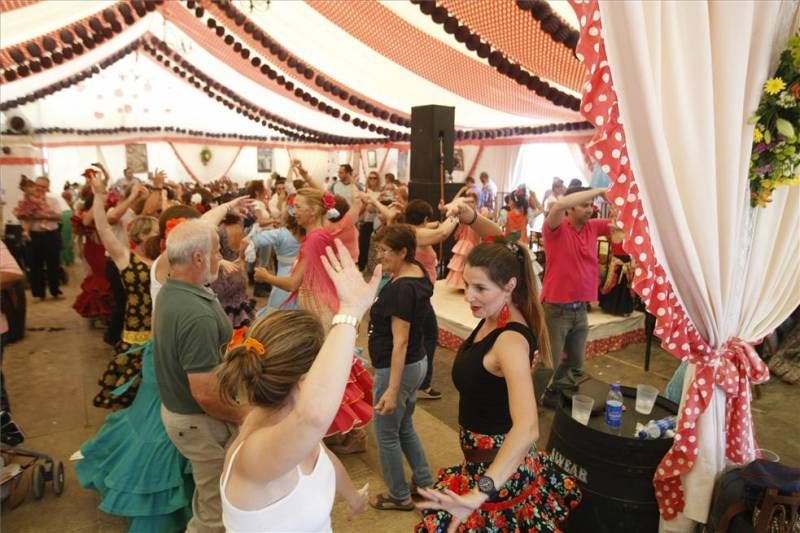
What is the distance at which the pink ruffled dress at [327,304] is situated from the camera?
3096mm

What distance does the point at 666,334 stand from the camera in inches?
71.5

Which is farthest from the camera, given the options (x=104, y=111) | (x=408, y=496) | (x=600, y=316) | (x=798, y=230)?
(x=104, y=111)

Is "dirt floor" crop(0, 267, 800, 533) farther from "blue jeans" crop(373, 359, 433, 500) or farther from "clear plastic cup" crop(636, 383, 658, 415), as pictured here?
"clear plastic cup" crop(636, 383, 658, 415)

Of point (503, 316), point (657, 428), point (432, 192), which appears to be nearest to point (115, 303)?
point (432, 192)

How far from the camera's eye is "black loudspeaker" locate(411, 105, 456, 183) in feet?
18.6

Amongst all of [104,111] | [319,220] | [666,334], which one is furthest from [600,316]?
[104,111]

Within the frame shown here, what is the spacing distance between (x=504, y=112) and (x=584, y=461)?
4.90 m

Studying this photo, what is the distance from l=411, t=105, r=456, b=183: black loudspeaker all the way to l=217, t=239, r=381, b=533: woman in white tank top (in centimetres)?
459

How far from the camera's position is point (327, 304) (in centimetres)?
333

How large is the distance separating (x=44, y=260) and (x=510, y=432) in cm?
728

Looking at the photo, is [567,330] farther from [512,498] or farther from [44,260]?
[44,260]

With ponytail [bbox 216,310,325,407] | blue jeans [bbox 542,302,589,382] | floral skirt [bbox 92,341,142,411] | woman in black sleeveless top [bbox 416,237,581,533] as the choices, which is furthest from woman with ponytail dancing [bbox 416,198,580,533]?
floral skirt [bbox 92,341,142,411]

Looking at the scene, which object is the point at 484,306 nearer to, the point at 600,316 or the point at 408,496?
the point at 408,496

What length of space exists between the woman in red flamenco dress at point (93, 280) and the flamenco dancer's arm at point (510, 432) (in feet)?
16.7
